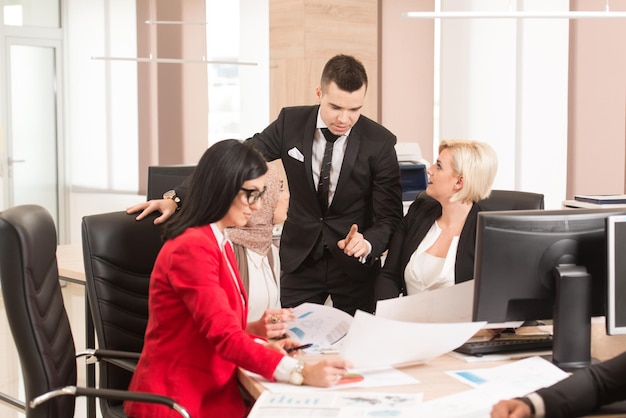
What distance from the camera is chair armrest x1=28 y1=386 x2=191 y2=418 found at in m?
2.34

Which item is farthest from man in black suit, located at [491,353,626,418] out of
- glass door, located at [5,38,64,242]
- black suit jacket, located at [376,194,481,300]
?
glass door, located at [5,38,64,242]

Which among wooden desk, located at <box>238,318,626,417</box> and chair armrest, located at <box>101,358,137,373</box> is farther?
chair armrest, located at <box>101,358,137,373</box>

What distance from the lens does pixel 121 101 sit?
28.2ft

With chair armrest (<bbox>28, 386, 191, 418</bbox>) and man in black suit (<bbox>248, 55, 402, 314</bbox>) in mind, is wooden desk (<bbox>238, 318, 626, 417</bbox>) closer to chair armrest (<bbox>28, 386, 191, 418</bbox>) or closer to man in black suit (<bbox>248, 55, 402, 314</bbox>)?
chair armrest (<bbox>28, 386, 191, 418</bbox>)

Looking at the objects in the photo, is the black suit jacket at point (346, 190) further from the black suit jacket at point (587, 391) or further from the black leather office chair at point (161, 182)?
the black suit jacket at point (587, 391)

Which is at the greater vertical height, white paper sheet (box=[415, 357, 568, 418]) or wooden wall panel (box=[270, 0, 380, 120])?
wooden wall panel (box=[270, 0, 380, 120])

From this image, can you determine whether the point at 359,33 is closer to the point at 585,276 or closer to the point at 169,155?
the point at 169,155

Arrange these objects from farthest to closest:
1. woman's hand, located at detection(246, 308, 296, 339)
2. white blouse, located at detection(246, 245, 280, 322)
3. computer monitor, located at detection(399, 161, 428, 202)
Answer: computer monitor, located at detection(399, 161, 428, 202)
white blouse, located at detection(246, 245, 280, 322)
woman's hand, located at detection(246, 308, 296, 339)

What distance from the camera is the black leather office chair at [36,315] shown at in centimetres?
238

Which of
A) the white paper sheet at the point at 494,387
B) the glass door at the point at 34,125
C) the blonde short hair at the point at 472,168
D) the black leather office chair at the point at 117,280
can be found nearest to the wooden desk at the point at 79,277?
the black leather office chair at the point at 117,280

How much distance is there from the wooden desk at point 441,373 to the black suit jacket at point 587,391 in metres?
0.27

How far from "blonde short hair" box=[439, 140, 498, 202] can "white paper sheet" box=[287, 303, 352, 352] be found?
823mm

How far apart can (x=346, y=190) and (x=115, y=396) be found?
168 cm

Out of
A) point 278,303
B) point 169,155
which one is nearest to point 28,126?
point 169,155
